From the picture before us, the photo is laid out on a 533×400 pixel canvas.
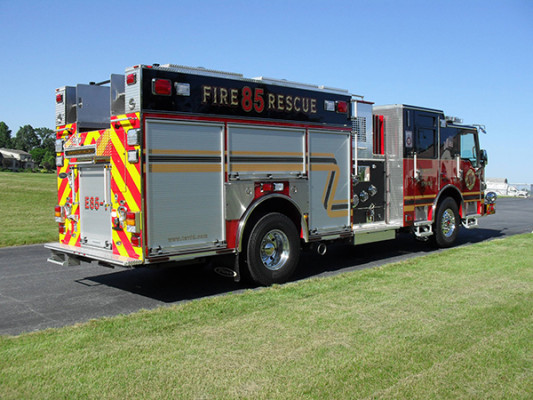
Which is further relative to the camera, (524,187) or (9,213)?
(524,187)

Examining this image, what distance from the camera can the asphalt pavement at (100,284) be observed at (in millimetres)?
6398

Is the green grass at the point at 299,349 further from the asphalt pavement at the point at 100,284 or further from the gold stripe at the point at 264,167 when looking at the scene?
the gold stripe at the point at 264,167

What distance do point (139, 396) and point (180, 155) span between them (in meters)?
3.53

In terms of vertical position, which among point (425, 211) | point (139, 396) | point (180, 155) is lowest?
point (139, 396)

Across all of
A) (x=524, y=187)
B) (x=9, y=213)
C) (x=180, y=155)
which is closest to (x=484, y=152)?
(x=180, y=155)

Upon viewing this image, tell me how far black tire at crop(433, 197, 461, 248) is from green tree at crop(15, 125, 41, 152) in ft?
502

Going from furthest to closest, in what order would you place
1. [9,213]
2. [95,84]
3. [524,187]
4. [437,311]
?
[524,187], [9,213], [95,84], [437,311]

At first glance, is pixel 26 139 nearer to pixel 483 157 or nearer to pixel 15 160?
pixel 15 160

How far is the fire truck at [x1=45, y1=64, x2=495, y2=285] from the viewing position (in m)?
6.59

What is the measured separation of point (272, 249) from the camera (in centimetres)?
798

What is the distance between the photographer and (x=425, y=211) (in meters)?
10.9

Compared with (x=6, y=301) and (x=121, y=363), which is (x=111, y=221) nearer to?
(x=6, y=301)

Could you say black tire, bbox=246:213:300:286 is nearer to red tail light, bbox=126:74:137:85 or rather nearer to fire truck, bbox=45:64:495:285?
fire truck, bbox=45:64:495:285

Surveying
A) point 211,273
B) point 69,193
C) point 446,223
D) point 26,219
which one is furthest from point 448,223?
point 26,219
